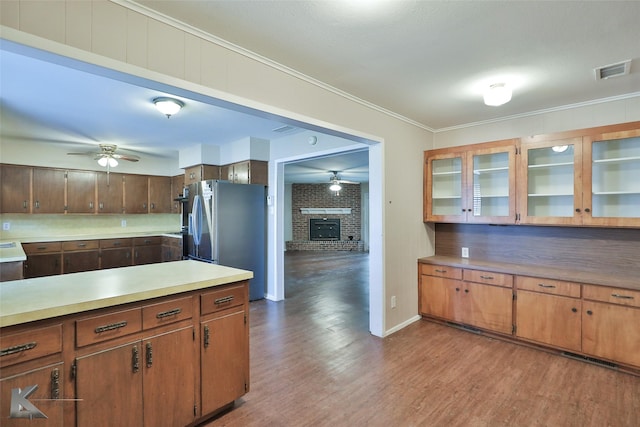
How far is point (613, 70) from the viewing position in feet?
8.02

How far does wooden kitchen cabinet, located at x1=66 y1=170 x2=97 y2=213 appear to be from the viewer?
5660 millimetres

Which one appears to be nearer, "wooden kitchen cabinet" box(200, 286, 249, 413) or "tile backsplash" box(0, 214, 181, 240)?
"wooden kitchen cabinet" box(200, 286, 249, 413)

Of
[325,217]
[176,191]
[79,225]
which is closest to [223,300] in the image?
[176,191]

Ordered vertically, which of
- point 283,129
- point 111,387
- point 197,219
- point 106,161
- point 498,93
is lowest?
point 111,387

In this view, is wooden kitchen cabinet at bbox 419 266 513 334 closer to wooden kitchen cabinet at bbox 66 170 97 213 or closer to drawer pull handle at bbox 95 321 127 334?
drawer pull handle at bbox 95 321 127 334

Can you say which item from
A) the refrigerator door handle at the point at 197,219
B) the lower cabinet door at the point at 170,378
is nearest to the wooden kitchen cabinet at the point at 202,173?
the refrigerator door handle at the point at 197,219

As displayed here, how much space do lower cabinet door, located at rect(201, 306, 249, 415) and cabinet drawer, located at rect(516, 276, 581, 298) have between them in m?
2.76

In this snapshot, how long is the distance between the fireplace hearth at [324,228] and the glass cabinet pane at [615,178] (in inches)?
329

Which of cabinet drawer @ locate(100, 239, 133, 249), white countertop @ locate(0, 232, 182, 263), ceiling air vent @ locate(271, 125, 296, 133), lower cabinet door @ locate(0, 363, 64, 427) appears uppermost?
ceiling air vent @ locate(271, 125, 296, 133)

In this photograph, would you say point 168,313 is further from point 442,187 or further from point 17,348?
point 442,187

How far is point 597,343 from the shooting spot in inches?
109

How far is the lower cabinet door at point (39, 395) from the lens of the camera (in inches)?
51.6

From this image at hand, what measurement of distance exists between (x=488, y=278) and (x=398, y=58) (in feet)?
8.16

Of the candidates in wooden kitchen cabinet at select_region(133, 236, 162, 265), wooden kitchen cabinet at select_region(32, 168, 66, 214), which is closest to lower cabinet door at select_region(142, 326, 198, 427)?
wooden kitchen cabinet at select_region(133, 236, 162, 265)
